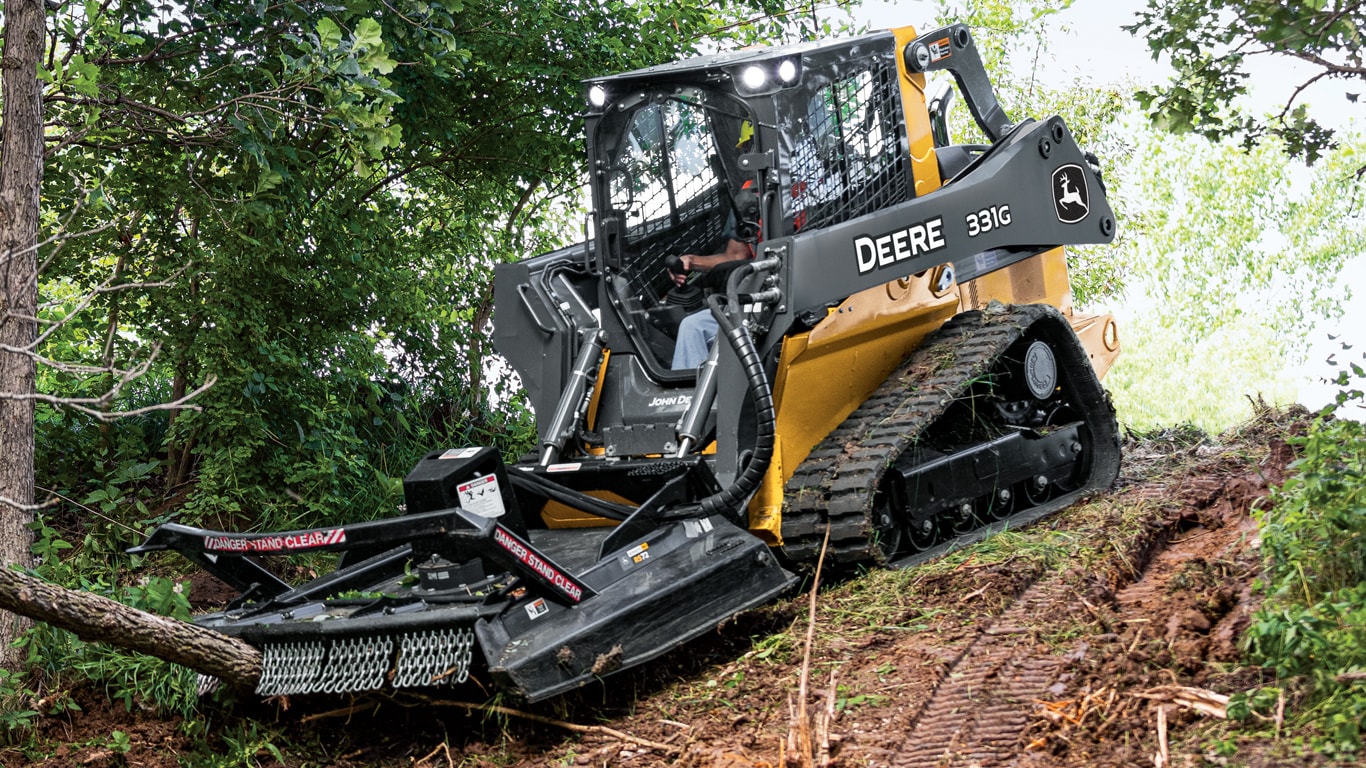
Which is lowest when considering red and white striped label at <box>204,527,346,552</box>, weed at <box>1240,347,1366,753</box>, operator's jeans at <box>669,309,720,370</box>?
weed at <box>1240,347,1366,753</box>

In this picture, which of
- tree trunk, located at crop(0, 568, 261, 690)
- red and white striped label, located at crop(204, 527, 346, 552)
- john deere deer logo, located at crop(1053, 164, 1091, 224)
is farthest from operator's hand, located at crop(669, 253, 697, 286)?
tree trunk, located at crop(0, 568, 261, 690)

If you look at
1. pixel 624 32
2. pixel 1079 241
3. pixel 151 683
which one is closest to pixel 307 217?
pixel 624 32

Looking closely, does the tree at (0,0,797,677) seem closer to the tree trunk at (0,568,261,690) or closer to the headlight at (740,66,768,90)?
the headlight at (740,66,768,90)

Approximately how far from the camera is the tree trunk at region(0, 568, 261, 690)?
4035 millimetres

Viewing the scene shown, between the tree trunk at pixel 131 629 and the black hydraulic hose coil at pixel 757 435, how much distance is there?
1.77 meters

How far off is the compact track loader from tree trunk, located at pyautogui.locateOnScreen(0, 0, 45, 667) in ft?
3.02

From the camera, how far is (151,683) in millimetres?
5062

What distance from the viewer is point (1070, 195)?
6.79m

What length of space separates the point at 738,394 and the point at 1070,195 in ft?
8.52

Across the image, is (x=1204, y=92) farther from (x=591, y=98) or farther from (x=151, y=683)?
(x=151, y=683)

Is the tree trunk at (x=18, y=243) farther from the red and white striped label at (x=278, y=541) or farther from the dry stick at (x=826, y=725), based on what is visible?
the dry stick at (x=826, y=725)

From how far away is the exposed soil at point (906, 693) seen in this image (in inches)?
144

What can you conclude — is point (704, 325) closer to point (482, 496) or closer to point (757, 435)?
point (757, 435)

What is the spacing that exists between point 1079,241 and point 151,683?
16.0 feet
